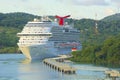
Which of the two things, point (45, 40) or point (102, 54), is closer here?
point (102, 54)

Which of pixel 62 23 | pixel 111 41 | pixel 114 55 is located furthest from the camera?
pixel 62 23

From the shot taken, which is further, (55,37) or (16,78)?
(55,37)

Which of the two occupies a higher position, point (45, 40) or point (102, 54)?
point (45, 40)

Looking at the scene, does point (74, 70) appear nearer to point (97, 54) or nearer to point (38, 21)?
point (97, 54)

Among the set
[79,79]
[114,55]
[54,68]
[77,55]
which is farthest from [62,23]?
[79,79]

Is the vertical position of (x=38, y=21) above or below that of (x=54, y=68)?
above

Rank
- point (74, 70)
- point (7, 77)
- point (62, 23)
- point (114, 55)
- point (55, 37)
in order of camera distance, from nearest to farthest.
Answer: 1. point (7, 77)
2. point (74, 70)
3. point (114, 55)
4. point (55, 37)
5. point (62, 23)

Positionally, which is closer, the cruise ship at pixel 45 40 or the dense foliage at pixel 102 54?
the dense foliage at pixel 102 54

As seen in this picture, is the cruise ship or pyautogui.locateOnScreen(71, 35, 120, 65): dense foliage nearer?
pyautogui.locateOnScreen(71, 35, 120, 65): dense foliage
